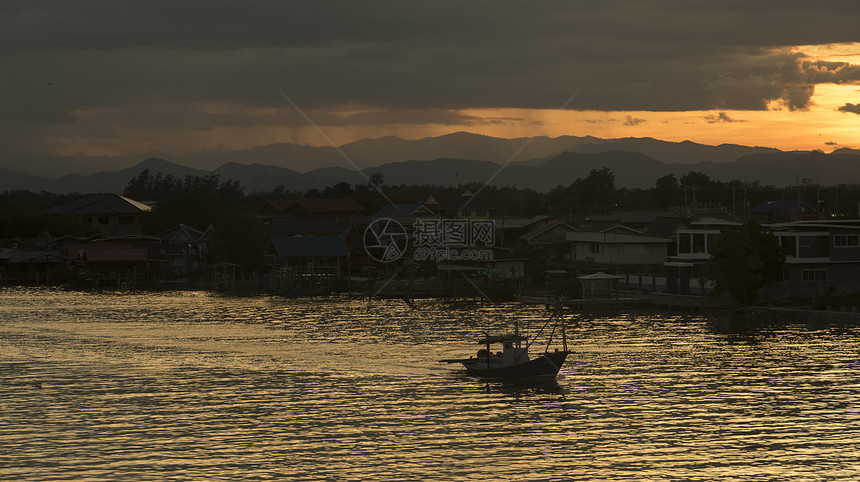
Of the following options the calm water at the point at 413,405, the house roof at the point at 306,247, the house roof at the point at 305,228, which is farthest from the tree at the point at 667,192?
the calm water at the point at 413,405

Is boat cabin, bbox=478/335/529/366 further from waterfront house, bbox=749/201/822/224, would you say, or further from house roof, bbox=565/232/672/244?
waterfront house, bbox=749/201/822/224

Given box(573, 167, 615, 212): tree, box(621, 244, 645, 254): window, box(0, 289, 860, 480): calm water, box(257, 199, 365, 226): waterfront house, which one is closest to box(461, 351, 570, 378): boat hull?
box(0, 289, 860, 480): calm water

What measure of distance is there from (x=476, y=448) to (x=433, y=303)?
184 ft

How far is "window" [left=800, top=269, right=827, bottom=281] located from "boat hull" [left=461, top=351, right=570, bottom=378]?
117 ft

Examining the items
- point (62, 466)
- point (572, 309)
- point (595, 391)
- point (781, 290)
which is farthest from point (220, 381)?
point (781, 290)

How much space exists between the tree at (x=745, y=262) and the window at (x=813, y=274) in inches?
122

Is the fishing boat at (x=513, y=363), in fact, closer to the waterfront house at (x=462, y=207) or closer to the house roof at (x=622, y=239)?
the house roof at (x=622, y=239)

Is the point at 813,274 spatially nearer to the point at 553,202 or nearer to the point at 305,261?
the point at 305,261

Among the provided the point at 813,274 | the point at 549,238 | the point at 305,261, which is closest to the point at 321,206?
the point at 305,261

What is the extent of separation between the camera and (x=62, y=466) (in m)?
31.9

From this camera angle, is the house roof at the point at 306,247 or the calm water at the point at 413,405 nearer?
the calm water at the point at 413,405

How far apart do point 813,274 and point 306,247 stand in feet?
186

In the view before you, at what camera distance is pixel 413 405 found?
41.2 meters

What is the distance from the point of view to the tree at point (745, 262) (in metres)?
69.5
